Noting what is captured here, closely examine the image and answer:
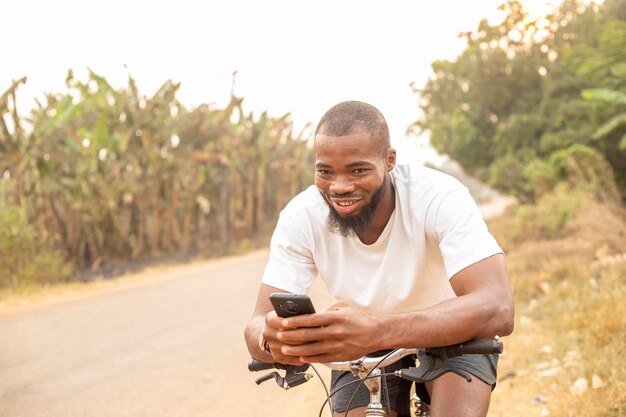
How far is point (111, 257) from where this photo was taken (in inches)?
747

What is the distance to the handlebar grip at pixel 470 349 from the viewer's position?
2.57 metres

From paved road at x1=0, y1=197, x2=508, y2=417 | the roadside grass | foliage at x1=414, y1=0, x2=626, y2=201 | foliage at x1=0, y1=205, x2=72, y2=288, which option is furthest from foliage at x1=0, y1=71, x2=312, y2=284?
the roadside grass

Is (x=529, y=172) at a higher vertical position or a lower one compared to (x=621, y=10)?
lower

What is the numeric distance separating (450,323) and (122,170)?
648 inches

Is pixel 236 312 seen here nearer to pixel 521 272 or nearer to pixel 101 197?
pixel 521 272

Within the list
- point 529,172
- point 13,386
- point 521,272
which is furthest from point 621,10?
point 13,386

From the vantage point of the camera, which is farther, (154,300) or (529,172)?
(529,172)

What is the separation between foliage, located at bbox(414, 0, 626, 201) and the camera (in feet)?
74.6

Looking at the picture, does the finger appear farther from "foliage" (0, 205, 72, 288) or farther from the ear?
"foliage" (0, 205, 72, 288)

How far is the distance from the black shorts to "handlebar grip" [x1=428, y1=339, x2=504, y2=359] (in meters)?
0.40

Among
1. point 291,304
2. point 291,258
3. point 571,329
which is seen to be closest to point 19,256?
point 571,329

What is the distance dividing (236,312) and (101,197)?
7551mm

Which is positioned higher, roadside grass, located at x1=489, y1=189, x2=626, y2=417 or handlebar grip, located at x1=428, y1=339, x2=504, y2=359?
handlebar grip, located at x1=428, y1=339, x2=504, y2=359

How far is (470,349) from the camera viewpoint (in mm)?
2598
